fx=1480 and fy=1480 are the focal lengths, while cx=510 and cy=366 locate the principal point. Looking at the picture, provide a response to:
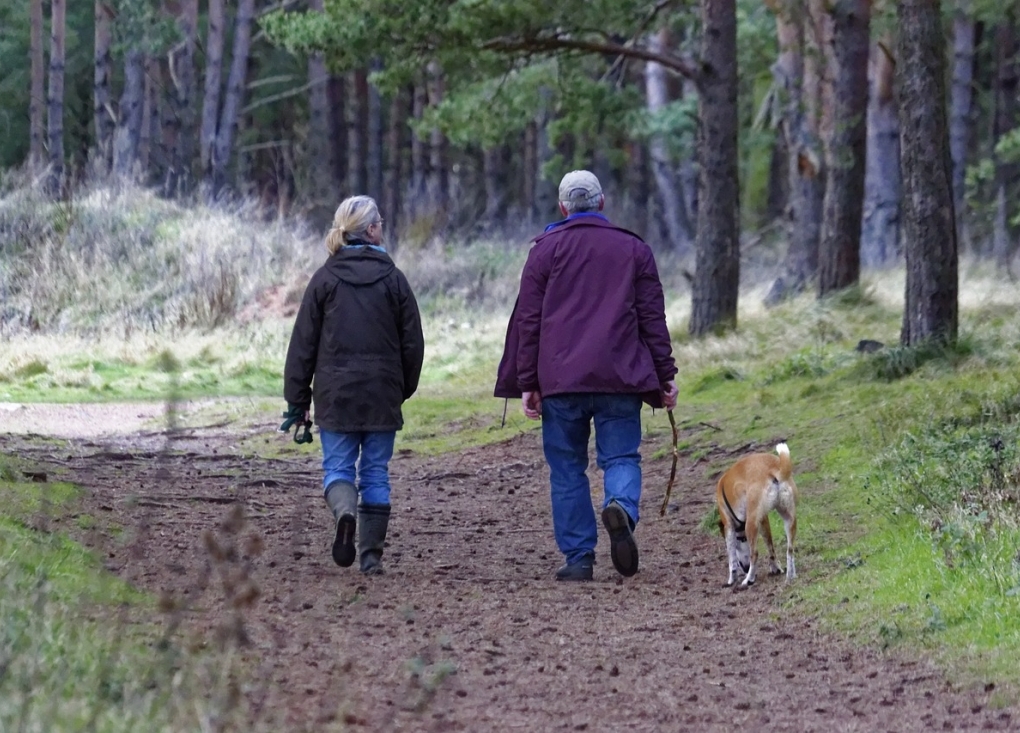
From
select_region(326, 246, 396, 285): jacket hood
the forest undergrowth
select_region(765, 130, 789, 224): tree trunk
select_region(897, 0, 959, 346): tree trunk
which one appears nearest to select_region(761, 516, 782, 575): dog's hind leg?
the forest undergrowth

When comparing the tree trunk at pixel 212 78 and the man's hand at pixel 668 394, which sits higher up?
the tree trunk at pixel 212 78

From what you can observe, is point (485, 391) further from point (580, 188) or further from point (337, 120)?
point (337, 120)

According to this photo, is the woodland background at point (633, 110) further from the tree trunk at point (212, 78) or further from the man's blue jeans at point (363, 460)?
the man's blue jeans at point (363, 460)

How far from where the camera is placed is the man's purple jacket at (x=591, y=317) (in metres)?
7.54

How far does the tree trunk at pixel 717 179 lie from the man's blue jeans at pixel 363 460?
9953mm

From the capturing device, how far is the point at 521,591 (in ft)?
24.4

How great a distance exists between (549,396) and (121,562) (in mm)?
2294

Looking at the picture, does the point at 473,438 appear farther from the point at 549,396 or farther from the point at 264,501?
the point at 549,396

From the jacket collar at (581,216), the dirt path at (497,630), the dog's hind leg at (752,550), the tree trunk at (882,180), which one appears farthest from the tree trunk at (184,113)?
the dog's hind leg at (752,550)

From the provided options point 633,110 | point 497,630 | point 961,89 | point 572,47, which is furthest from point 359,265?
point 961,89

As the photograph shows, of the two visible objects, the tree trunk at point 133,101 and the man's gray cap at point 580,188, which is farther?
the tree trunk at point 133,101

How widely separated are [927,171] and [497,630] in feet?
23.3

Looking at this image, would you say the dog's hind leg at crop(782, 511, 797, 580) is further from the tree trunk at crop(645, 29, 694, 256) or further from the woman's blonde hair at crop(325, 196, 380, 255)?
the tree trunk at crop(645, 29, 694, 256)

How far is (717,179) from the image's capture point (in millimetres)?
17094
